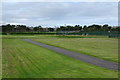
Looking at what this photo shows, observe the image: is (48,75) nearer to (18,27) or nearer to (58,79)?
(58,79)

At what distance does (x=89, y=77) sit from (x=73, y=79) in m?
0.73

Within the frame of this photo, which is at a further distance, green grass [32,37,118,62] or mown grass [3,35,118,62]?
mown grass [3,35,118,62]

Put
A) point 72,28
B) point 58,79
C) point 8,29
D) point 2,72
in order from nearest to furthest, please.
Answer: point 58,79, point 2,72, point 8,29, point 72,28

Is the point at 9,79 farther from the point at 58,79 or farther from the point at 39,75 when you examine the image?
the point at 58,79

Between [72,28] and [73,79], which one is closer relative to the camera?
[73,79]

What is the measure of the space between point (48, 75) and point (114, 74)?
2839mm

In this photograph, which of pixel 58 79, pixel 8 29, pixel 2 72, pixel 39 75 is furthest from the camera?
pixel 8 29

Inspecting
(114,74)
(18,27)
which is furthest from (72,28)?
(114,74)

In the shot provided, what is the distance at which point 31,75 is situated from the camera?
26.0ft

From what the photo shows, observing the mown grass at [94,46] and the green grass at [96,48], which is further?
the mown grass at [94,46]

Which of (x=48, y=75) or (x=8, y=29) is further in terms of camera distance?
(x=8, y=29)

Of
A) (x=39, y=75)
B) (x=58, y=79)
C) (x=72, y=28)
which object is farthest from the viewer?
(x=72, y=28)

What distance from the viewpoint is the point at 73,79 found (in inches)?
287

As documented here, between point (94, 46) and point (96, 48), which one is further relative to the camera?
point (94, 46)
